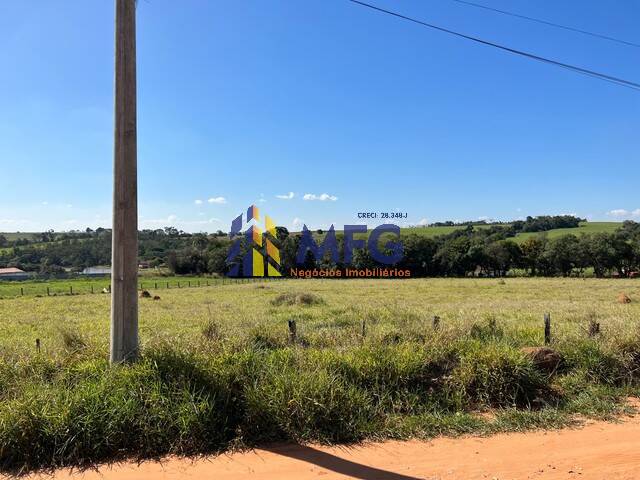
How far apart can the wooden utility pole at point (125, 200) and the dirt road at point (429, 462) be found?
5.34ft

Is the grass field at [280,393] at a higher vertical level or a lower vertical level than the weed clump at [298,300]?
higher

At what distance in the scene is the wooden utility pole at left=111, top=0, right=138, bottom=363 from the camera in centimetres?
518

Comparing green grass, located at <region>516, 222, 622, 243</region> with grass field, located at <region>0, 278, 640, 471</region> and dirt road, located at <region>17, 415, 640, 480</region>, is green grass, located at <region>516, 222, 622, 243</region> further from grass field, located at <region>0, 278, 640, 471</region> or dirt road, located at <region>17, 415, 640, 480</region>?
dirt road, located at <region>17, 415, 640, 480</region>

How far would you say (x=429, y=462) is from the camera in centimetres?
411

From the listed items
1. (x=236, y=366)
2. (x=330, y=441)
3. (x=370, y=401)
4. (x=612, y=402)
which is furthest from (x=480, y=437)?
(x=236, y=366)

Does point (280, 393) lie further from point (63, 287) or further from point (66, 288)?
point (63, 287)

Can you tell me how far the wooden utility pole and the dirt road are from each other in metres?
1.63

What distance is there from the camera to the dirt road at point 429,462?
3836 millimetres

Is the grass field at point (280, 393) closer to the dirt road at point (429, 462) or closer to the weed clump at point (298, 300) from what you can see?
the dirt road at point (429, 462)

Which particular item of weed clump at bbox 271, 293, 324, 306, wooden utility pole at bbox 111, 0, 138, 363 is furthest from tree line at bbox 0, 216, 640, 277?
wooden utility pole at bbox 111, 0, 138, 363

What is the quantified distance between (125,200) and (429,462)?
4361mm
